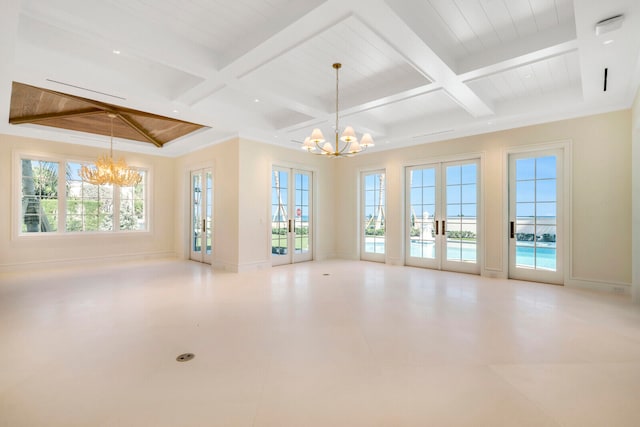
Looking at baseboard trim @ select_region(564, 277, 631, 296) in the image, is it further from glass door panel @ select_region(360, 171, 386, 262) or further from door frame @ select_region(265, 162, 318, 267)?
door frame @ select_region(265, 162, 318, 267)

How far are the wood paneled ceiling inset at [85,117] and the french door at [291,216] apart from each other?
7.05 feet

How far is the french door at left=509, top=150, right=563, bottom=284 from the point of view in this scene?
520 centimetres

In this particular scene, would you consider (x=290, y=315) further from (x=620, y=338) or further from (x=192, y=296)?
(x=620, y=338)

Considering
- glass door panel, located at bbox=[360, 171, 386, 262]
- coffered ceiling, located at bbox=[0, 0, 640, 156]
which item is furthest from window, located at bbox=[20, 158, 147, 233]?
glass door panel, located at bbox=[360, 171, 386, 262]

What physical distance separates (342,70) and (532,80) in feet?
9.27

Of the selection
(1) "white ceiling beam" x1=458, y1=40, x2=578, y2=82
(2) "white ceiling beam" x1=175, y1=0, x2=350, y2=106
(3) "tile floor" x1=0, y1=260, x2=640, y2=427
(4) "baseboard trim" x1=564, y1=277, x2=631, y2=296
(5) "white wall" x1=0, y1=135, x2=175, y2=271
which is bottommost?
(3) "tile floor" x1=0, y1=260, x2=640, y2=427

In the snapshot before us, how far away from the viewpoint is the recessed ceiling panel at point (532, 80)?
3.93m

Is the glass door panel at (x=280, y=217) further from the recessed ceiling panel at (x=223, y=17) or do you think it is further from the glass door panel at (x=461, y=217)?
the recessed ceiling panel at (x=223, y=17)

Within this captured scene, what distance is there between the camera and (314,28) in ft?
9.16

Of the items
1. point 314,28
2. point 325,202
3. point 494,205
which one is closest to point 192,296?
point 314,28

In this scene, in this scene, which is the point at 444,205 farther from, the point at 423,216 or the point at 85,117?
the point at 85,117

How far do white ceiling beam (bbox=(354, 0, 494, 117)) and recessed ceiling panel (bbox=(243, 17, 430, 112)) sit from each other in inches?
9.8

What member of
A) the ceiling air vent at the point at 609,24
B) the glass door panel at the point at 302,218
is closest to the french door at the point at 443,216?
the glass door panel at the point at 302,218

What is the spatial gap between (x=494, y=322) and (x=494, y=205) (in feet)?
10.2
